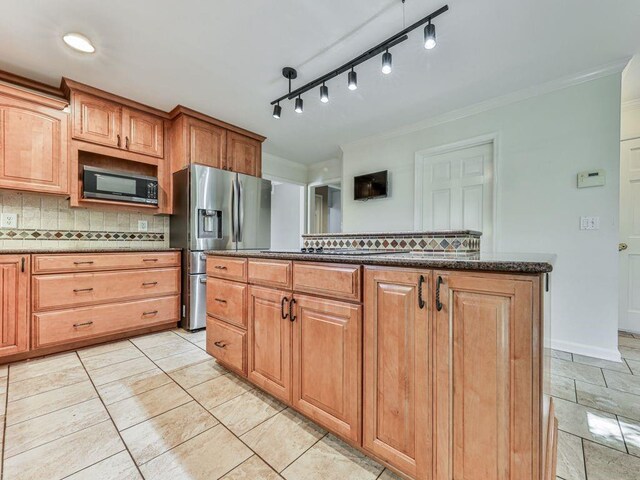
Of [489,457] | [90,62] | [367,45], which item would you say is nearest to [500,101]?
[367,45]

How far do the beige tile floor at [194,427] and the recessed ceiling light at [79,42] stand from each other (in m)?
2.34

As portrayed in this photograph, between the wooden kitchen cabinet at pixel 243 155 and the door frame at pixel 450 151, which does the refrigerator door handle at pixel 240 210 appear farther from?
the door frame at pixel 450 151

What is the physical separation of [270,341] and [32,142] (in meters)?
2.65

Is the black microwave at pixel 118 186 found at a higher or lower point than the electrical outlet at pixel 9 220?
higher

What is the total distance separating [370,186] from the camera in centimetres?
369

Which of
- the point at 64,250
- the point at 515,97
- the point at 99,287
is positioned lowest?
the point at 99,287

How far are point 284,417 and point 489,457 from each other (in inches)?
39.4

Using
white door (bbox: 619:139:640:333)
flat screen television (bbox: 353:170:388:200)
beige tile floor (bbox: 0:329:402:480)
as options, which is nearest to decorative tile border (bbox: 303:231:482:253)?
beige tile floor (bbox: 0:329:402:480)

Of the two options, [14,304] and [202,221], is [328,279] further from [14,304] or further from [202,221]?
[14,304]

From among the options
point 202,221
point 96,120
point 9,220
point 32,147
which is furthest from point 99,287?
point 96,120

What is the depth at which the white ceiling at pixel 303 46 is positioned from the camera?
5.58ft

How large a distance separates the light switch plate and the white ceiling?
1.22 metres

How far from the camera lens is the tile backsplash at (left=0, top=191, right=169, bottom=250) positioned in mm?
2500

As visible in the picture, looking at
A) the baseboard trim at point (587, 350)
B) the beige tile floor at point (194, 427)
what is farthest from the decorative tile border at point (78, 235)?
the baseboard trim at point (587, 350)
